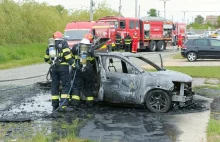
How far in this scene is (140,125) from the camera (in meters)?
8.56

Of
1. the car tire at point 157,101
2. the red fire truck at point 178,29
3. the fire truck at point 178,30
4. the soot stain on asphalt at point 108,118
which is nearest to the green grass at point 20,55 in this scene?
the soot stain on asphalt at point 108,118

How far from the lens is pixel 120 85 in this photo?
10156 millimetres

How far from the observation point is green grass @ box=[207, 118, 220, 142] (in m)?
7.45

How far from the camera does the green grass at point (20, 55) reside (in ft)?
80.8

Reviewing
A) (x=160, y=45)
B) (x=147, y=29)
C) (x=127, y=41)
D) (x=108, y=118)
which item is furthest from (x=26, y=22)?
(x=108, y=118)

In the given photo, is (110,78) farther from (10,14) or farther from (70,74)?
(10,14)

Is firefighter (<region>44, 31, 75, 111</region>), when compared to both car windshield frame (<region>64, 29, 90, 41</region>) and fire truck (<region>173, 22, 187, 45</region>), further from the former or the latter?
fire truck (<region>173, 22, 187, 45</region>)

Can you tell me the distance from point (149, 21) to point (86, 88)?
90.6ft

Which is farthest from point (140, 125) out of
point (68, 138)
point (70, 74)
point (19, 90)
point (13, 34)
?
point (13, 34)

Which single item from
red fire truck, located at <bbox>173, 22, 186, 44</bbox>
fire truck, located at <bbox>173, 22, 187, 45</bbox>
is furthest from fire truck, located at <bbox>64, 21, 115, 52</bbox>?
red fire truck, located at <bbox>173, 22, 186, 44</bbox>

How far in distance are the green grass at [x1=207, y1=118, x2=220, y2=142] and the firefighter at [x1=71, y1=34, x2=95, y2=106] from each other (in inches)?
119

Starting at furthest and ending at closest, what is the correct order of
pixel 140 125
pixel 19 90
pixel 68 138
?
1. pixel 19 90
2. pixel 140 125
3. pixel 68 138

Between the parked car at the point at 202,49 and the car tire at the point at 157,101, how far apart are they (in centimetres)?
1676

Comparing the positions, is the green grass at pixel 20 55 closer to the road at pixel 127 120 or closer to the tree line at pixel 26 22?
the tree line at pixel 26 22
